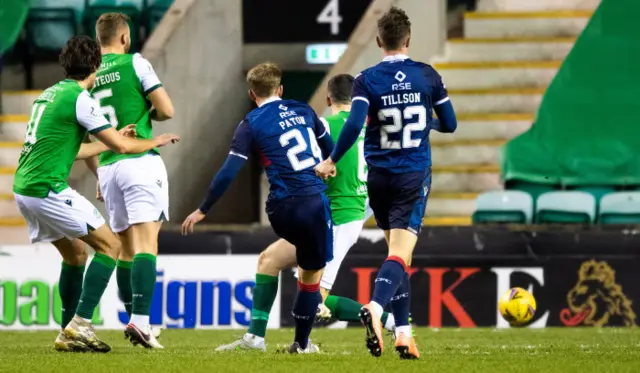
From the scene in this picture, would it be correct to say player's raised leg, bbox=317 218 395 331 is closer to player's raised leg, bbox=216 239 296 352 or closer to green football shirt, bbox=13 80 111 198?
player's raised leg, bbox=216 239 296 352

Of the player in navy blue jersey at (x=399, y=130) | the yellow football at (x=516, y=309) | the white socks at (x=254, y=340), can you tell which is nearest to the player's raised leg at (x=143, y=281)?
the white socks at (x=254, y=340)

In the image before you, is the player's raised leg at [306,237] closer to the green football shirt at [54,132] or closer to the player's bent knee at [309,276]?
the player's bent knee at [309,276]

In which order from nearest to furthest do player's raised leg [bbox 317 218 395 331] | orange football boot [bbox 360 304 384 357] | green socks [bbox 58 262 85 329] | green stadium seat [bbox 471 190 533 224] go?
orange football boot [bbox 360 304 384 357]
green socks [bbox 58 262 85 329]
player's raised leg [bbox 317 218 395 331]
green stadium seat [bbox 471 190 533 224]

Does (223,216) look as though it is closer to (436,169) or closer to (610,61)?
(436,169)

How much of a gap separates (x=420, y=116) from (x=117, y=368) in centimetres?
229

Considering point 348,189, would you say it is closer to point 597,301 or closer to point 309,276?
point 309,276

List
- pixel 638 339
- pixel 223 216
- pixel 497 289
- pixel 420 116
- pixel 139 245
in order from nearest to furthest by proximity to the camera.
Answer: pixel 420 116, pixel 139 245, pixel 638 339, pixel 497 289, pixel 223 216

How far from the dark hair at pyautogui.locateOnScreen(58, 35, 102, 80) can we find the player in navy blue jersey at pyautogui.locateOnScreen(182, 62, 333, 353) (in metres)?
0.95

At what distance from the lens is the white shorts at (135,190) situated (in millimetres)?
9688

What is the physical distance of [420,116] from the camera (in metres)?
8.93

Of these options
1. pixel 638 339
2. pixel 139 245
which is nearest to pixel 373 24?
pixel 638 339

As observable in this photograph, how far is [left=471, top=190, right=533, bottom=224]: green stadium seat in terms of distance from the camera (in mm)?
14594

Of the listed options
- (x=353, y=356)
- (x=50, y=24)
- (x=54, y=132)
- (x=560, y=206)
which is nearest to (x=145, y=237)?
(x=54, y=132)

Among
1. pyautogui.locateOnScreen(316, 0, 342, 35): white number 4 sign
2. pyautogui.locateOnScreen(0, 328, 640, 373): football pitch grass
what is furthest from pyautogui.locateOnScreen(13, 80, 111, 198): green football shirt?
pyautogui.locateOnScreen(316, 0, 342, 35): white number 4 sign
